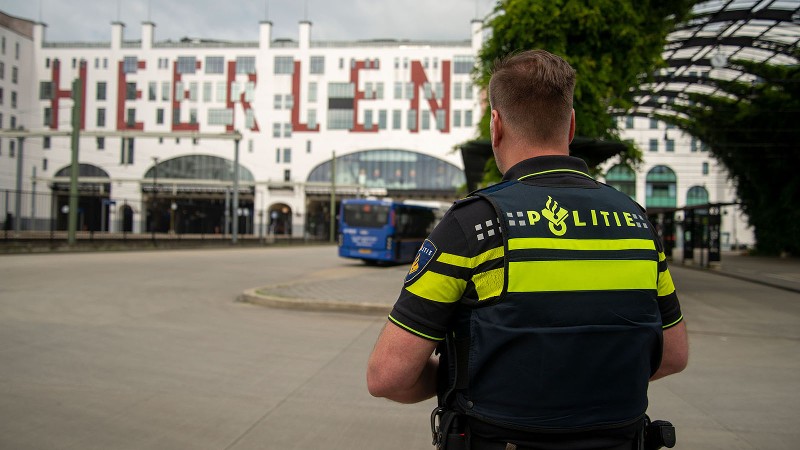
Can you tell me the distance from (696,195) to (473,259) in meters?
70.7

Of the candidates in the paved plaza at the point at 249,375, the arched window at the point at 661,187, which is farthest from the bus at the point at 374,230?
the arched window at the point at 661,187

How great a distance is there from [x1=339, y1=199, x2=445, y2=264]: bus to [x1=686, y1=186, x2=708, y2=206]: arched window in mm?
46229

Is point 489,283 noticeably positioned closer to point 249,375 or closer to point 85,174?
point 249,375

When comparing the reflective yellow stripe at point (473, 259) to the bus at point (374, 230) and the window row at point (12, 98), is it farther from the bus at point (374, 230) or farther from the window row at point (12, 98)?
the window row at point (12, 98)

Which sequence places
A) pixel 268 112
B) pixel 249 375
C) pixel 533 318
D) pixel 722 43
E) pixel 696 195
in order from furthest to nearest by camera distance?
pixel 268 112 → pixel 696 195 → pixel 722 43 → pixel 249 375 → pixel 533 318

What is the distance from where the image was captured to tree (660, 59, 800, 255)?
1188 inches

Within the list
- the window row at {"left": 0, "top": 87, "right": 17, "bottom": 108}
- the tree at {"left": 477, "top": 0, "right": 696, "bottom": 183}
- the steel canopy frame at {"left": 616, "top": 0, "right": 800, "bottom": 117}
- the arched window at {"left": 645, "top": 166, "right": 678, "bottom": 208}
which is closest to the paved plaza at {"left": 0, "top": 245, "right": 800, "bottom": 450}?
the tree at {"left": 477, "top": 0, "right": 696, "bottom": 183}

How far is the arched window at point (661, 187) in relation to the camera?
210ft

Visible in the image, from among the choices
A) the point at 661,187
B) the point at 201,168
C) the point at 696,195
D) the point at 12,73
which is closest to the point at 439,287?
the point at 661,187

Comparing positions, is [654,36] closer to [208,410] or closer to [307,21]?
[208,410]

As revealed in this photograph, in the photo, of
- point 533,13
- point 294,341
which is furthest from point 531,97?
point 533,13

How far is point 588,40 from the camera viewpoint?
14867 mm

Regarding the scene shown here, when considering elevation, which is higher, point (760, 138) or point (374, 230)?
point (760, 138)

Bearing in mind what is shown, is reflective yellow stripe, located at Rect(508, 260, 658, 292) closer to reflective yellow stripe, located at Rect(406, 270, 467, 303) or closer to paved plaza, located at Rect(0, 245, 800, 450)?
reflective yellow stripe, located at Rect(406, 270, 467, 303)
